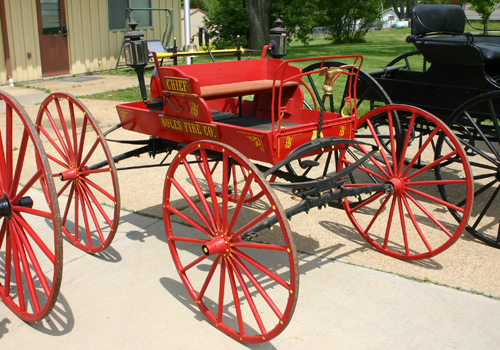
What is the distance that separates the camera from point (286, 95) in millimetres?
4074

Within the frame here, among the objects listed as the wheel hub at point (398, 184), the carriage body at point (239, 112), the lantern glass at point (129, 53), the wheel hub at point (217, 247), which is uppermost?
the lantern glass at point (129, 53)

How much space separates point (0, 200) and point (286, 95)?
2.19 metres

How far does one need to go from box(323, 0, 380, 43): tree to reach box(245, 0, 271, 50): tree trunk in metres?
9.29

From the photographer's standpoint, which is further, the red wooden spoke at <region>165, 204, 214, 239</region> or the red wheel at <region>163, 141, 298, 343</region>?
the red wooden spoke at <region>165, 204, 214, 239</region>

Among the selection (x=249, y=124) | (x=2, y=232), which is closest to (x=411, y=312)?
(x=249, y=124)

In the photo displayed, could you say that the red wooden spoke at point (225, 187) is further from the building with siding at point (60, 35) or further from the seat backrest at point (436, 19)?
the building with siding at point (60, 35)

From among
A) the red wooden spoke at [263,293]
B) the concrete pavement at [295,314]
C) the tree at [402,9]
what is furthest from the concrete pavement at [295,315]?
the tree at [402,9]

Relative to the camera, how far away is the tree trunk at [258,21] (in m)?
19.3

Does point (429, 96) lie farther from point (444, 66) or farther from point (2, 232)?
point (2, 232)

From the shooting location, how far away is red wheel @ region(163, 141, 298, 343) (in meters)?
2.73

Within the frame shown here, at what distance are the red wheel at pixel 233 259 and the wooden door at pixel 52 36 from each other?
32.0 ft

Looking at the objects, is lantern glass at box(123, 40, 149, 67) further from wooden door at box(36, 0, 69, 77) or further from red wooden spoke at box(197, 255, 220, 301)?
wooden door at box(36, 0, 69, 77)

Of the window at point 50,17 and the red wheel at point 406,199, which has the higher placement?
the window at point 50,17

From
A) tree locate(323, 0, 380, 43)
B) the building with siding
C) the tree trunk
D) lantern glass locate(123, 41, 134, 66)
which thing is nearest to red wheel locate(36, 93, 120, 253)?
lantern glass locate(123, 41, 134, 66)
